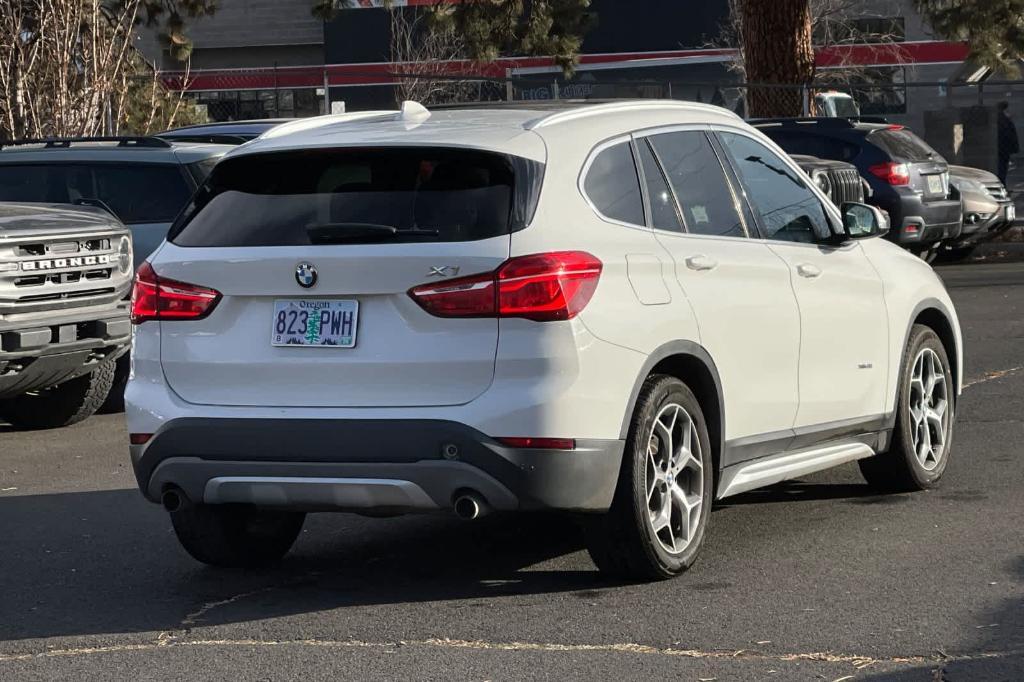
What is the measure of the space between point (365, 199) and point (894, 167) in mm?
14258

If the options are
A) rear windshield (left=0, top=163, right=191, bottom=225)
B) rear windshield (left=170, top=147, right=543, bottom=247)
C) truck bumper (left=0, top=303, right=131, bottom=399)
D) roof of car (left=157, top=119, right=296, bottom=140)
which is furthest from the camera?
roof of car (left=157, top=119, right=296, bottom=140)

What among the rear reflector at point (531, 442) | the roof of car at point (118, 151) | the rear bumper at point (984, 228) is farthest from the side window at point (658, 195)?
the rear bumper at point (984, 228)

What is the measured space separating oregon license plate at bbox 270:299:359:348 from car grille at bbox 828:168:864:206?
11.5 meters

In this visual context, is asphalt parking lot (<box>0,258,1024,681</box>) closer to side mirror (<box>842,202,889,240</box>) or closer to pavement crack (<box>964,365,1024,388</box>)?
side mirror (<box>842,202,889,240</box>)

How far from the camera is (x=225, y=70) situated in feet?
171

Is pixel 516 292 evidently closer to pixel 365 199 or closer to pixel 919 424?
pixel 365 199

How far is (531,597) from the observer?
20.3 feet

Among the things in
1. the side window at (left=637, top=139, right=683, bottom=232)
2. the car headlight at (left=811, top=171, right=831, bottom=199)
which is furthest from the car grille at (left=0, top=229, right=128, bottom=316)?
the car headlight at (left=811, top=171, right=831, bottom=199)

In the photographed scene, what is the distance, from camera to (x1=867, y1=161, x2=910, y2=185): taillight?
1936 centimetres

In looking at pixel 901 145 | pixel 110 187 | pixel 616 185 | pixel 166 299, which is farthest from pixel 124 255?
pixel 901 145

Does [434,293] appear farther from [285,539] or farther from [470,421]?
[285,539]

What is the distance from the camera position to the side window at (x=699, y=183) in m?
6.72

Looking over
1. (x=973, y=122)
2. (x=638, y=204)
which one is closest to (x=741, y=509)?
(x=638, y=204)

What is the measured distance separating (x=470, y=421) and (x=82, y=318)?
5.36m
